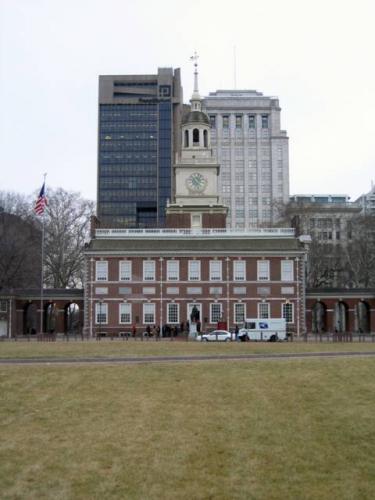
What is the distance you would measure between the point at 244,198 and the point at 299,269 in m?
114

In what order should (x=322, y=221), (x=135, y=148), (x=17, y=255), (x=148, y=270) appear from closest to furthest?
(x=148, y=270), (x=17, y=255), (x=322, y=221), (x=135, y=148)

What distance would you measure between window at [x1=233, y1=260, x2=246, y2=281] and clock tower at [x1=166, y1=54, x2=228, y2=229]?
404 inches

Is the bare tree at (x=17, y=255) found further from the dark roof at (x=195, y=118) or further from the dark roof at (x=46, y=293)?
the dark roof at (x=195, y=118)

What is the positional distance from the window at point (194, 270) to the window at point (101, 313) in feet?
27.5

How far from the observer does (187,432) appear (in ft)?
59.0

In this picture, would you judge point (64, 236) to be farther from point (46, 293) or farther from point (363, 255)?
point (363, 255)

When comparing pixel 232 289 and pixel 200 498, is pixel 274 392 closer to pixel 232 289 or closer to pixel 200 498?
pixel 200 498

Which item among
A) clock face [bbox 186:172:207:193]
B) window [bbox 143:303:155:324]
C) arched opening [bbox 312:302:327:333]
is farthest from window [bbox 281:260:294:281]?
clock face [bbox 186:172:207:193]

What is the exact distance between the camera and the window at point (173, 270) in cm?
6319

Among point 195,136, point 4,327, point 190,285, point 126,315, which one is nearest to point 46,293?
point 4,327

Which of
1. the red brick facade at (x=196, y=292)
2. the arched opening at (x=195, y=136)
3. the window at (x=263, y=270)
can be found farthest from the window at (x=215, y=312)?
the arched opening at (x=195, y=136)

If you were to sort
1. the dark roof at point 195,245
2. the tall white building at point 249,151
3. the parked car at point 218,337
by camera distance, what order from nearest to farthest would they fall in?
the parked car at point 218,337 → the dark roof at point 195,245 → the tall white building at point 249,151

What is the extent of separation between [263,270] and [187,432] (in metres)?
45.9

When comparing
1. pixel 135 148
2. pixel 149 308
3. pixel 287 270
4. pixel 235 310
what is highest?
pixel 135 148
